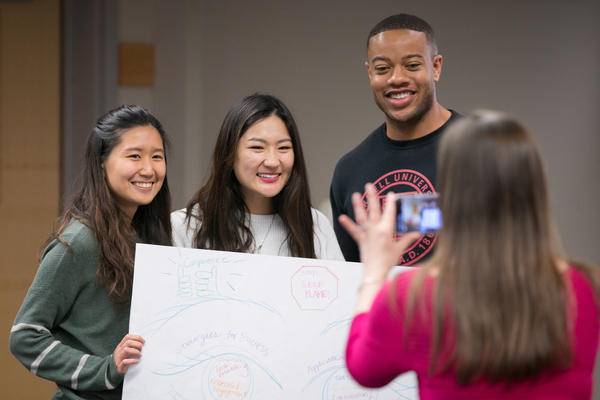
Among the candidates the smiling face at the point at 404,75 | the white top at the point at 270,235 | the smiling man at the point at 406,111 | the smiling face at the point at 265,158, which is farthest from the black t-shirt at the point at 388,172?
the smiling face at the point at 265,158

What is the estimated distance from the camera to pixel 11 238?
338 centimetres

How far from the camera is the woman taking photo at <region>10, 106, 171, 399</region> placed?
1.49 metres

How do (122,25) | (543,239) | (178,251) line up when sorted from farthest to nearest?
(122,25) → (178,251) → (543,239)

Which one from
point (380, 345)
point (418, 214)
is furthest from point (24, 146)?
point (380, 345)

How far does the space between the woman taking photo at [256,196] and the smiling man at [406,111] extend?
1.12 feet

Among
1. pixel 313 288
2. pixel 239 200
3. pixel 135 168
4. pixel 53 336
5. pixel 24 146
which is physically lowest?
pixel 53 336

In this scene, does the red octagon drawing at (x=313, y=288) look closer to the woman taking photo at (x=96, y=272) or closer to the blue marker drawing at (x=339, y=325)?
the blue marker drawing at (x=339, y=325)

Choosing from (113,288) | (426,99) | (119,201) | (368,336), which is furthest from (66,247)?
(426,99)

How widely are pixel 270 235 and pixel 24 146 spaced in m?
2.24

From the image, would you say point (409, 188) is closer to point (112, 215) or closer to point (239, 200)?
point (239, 200)

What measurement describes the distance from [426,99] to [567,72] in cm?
221

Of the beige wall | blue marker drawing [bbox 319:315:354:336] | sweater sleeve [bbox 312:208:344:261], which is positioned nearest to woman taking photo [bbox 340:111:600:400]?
blue marker drawing [bbox 319:315:354:336]

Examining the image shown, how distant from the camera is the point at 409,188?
2113 mm

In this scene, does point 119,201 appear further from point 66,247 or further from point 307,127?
point 307,127
